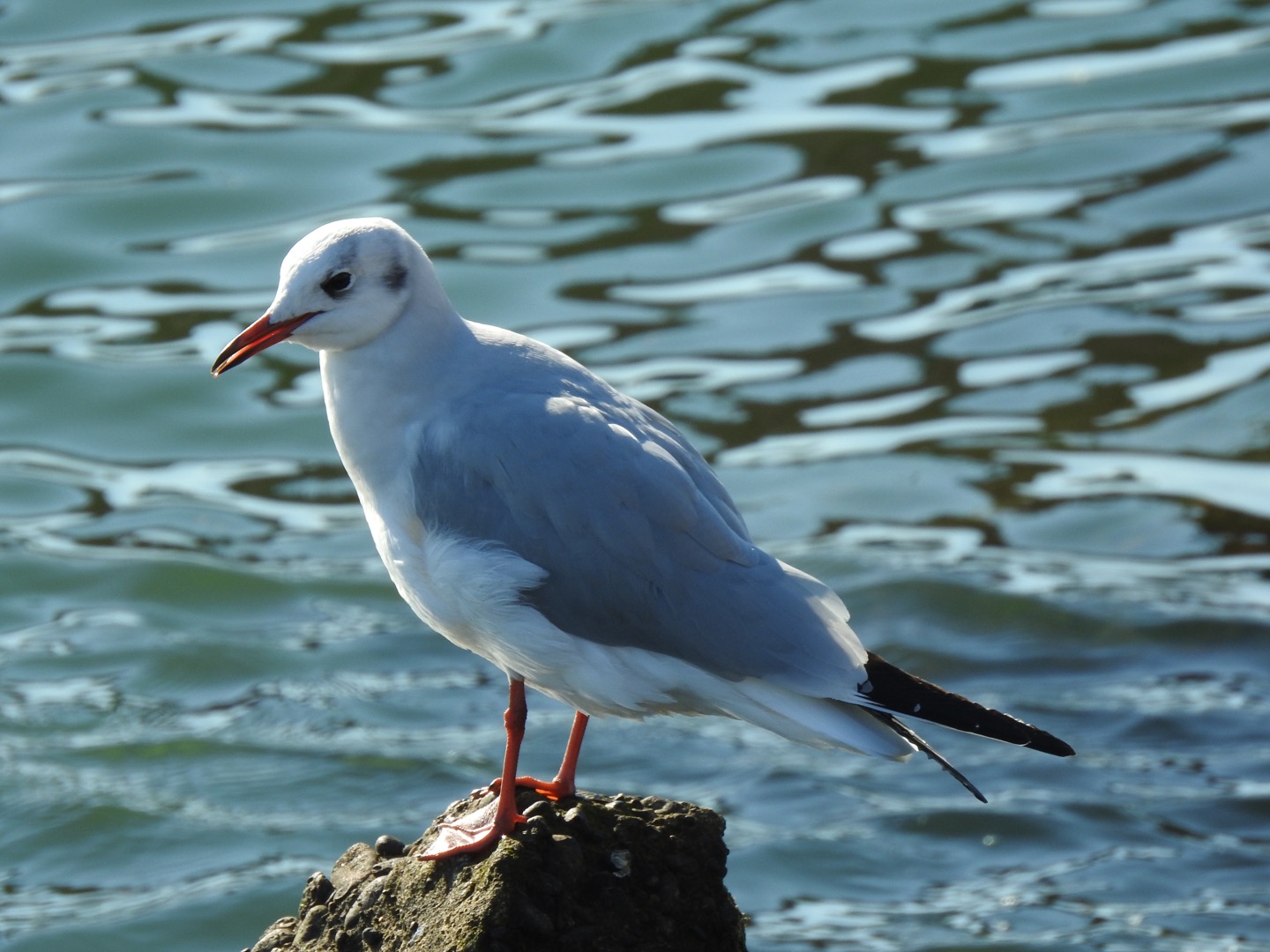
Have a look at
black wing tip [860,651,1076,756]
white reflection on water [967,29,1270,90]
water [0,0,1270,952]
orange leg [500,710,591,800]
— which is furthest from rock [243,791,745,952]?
white reflection on water [967,29,1270,90]

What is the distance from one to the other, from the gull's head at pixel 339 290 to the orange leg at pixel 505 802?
114 cm

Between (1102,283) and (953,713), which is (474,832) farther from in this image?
(1102,283)

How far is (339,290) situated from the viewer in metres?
5.54

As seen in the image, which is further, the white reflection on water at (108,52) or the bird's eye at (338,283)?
the white reflection on water at (108,52)

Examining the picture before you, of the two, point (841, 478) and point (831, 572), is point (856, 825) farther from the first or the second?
point (841, 478)

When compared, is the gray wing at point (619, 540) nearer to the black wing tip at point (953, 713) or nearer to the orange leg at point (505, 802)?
the black wing tip at point (953, 713)

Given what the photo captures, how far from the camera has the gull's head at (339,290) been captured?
5480mm

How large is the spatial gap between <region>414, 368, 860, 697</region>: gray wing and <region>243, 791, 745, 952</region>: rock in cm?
49

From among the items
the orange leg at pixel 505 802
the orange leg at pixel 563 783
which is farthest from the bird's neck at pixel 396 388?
the orange leg at pixel 563 783

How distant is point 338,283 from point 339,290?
0.02 meters

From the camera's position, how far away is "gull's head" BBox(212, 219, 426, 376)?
548 centimetres

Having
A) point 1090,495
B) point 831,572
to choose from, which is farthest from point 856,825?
point 1090,495

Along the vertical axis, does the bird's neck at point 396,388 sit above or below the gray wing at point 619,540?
above

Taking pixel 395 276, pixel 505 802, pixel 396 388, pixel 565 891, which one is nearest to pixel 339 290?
pixel 395 276
